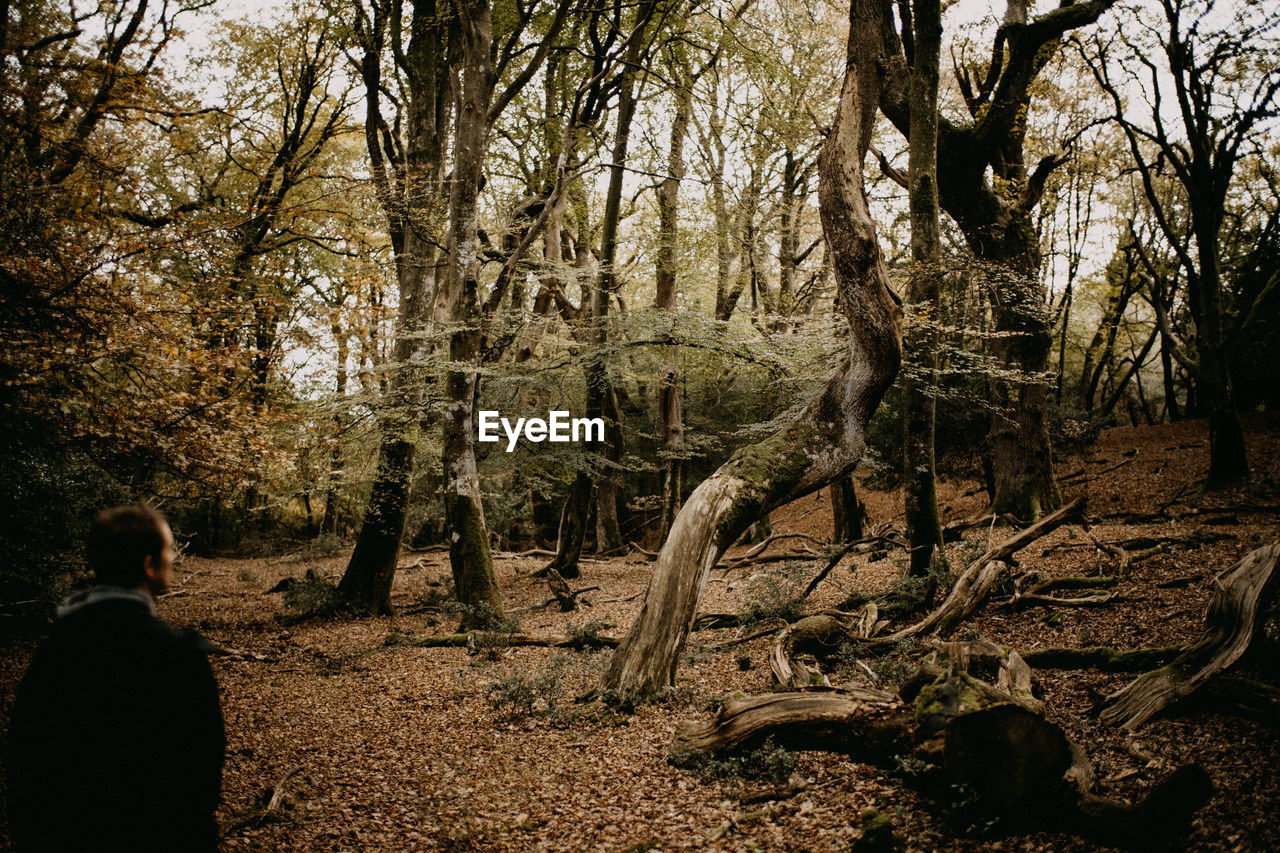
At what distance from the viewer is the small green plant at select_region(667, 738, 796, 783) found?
4035 millimetres

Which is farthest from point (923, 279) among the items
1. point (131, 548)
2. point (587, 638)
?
point (131, 548)

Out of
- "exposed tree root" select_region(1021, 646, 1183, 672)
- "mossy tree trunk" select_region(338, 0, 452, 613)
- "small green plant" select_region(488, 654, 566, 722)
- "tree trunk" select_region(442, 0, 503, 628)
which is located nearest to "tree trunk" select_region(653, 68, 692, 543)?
"tree trunk" select_region(442, 0, 503, 628)

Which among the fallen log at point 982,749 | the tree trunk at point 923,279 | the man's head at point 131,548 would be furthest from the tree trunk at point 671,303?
the man's head at point 131,548

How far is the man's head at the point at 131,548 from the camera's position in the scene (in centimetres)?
193

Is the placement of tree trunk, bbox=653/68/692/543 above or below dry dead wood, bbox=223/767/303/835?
above

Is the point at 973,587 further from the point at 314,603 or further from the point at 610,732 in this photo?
the point at 314,603

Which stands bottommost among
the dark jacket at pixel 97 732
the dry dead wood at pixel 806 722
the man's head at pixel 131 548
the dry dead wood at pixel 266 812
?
the dry dead wood at pixel 266 812

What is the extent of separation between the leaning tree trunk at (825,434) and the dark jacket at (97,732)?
399 centimetres

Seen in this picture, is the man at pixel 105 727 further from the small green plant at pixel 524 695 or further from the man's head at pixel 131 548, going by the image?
the small green plant at pixel 524 695

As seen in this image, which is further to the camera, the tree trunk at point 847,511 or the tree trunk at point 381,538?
the tree trunk at point 847,511

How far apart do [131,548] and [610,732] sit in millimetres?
4032

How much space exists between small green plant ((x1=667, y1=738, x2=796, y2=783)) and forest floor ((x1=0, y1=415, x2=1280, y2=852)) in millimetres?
44

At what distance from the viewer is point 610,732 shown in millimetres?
5125

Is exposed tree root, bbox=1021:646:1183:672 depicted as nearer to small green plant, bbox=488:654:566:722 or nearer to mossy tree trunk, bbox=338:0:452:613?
small green plant, bbox=488:654:566:722
